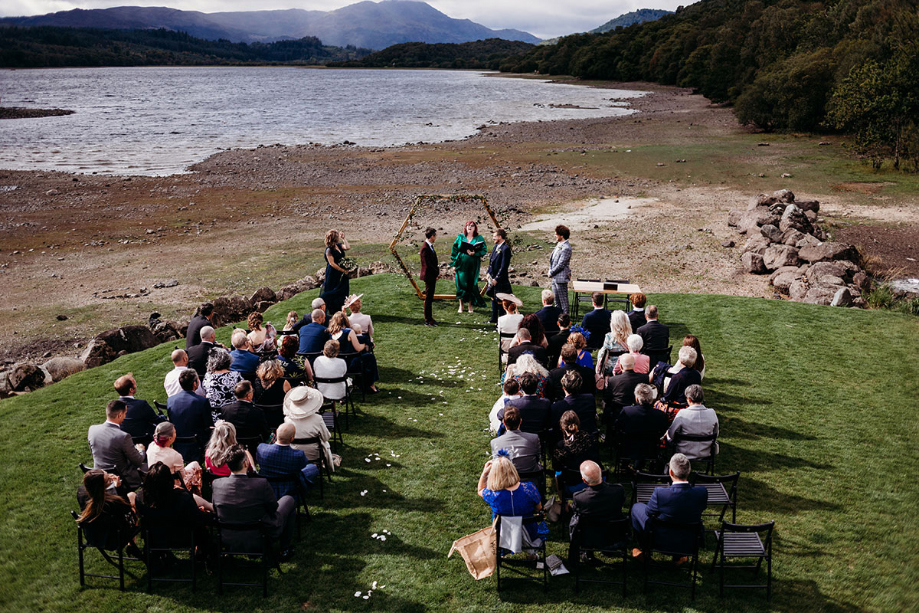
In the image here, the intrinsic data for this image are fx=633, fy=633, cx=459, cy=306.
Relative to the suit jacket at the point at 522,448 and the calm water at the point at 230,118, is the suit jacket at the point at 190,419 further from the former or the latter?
the calm water at the point at 230,118

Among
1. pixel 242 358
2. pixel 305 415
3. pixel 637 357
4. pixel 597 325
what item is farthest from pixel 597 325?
pixel 242 358

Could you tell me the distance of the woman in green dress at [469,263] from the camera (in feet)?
54.0

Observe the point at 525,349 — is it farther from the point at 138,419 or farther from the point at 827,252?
the point at 827,252

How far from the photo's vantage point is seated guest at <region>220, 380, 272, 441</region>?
8680mm

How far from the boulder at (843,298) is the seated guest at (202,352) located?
16.3 metres

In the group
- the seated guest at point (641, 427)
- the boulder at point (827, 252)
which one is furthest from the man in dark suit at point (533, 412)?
the boulder at point (827, 252)

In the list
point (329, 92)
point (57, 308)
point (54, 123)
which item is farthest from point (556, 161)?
point (329, 92)

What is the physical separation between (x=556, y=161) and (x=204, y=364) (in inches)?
1659

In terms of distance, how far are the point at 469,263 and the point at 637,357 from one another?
24.5 ft

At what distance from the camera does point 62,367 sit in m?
14.5

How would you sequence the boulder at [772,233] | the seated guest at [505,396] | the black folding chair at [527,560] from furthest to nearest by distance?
the boulder at [772,233]
the seated guest at [505,396]
the black folding chair at [527,560]

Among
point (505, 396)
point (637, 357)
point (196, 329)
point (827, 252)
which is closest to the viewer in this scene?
point (505, 396)

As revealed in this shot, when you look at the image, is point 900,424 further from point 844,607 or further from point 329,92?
point 329,92

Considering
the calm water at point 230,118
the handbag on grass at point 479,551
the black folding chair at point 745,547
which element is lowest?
the handbag on grass at point 479,551
